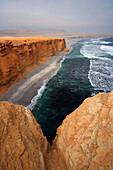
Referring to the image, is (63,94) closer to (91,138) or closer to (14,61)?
(14,61)

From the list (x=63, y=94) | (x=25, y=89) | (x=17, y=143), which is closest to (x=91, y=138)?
(x=17, y=143)

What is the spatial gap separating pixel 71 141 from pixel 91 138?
1227 mm

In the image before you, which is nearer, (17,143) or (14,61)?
(17,143)

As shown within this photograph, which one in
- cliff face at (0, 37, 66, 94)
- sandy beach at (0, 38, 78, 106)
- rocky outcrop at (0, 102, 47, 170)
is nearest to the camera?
rocky outcrop at (0, 102, 47, 170)

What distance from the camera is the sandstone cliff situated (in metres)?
3.98

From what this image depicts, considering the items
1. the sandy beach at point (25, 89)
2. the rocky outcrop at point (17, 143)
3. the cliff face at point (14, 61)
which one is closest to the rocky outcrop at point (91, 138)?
the rocky outcrop at point (17, 143)

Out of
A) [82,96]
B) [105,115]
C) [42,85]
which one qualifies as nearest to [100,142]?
[105,115]

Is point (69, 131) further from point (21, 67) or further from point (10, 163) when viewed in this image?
point (21, 67)

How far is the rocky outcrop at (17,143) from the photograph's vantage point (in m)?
3.90

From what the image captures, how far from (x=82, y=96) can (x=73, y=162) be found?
1258 cm

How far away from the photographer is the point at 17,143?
4.30m

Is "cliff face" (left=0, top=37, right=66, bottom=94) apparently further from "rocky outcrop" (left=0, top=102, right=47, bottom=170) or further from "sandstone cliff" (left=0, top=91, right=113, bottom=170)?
"sandstone cliff" (left=0, top=91, right=113, bottom=170)

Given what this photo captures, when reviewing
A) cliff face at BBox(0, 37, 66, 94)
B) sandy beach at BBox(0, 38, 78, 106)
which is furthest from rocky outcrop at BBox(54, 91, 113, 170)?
cliff face at BBox(0, 37, 66, 94)

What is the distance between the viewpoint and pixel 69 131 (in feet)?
18.3
